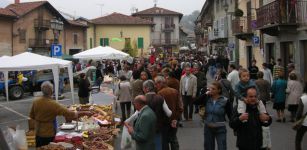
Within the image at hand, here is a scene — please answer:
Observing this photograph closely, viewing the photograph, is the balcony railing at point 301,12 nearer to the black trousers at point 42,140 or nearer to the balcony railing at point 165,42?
the black trousers at point 42,140

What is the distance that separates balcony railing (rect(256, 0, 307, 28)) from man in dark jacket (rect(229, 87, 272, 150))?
13788 millimetres

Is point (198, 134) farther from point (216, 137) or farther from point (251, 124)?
point (251, 124)

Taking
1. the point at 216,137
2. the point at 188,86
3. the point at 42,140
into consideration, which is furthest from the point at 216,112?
the point at 188,86

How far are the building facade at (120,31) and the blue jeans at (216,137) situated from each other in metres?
68.5

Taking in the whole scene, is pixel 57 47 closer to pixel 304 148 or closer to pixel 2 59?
pixel 2 59

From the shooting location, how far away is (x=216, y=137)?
293 inches

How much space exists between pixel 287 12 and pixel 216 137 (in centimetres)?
1406

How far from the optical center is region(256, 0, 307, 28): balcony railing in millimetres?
19156

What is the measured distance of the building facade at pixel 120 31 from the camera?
3019 inches

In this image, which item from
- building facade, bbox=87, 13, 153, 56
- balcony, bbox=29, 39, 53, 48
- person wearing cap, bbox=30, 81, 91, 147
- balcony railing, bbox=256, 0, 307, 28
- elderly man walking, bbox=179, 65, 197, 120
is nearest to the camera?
person wearing cap, bbox=30, 81, 91, 147

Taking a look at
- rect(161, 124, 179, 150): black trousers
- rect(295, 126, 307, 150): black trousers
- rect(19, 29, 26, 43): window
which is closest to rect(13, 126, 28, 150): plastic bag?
rect(161, 124, 179, 150): black trousers

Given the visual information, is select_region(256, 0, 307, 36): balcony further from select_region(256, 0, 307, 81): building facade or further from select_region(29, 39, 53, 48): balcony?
select_region(29, 39, 53, 48): balcony

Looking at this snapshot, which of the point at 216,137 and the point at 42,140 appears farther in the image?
the point at 42,140

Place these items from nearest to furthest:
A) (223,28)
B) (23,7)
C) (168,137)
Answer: (168,137), (223,28), (23,7)
